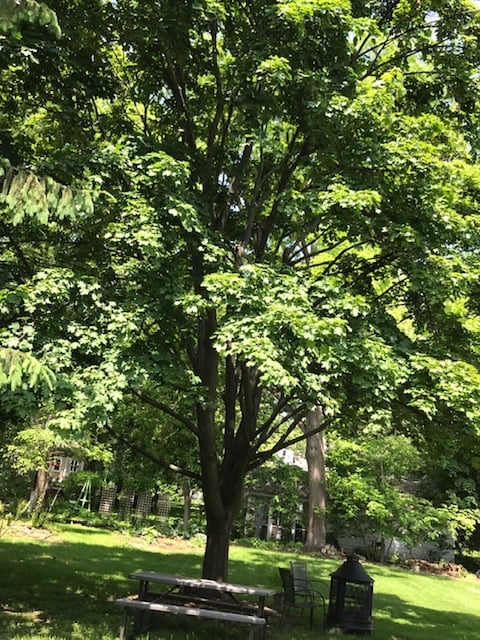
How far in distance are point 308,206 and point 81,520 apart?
16732mm

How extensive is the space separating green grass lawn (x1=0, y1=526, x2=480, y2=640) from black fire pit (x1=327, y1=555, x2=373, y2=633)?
0.35 m

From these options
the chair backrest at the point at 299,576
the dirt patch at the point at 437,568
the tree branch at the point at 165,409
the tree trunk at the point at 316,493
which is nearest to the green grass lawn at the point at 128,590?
the chair backrest at the point at 299,576

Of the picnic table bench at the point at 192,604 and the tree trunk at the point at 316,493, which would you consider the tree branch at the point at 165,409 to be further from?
the tree trunk at the point at 316,493

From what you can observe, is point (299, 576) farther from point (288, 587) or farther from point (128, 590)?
point (128, 590)

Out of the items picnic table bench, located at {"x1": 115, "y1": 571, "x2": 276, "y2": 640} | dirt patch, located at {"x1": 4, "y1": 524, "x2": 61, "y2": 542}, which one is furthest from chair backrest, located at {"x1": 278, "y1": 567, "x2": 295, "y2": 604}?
dirt patch, located at {"x1": 4, "y1": 524, "x2": 61, "y2": 542}

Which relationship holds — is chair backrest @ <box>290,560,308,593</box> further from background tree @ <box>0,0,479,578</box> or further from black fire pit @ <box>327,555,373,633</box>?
background tree @ <box>0,0,479,578</box>

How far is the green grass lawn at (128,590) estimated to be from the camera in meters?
7.44

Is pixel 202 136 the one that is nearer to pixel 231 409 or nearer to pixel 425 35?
pixel 425 35

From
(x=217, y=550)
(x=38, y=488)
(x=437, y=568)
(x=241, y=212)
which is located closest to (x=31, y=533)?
(x=38, y=488)

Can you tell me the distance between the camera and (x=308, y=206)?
7.02m

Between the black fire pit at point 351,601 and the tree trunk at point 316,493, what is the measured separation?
466 inches

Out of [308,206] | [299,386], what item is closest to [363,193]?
[308,206]

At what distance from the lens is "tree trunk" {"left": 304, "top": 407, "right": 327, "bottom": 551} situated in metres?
21.1

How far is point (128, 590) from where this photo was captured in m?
10.1
